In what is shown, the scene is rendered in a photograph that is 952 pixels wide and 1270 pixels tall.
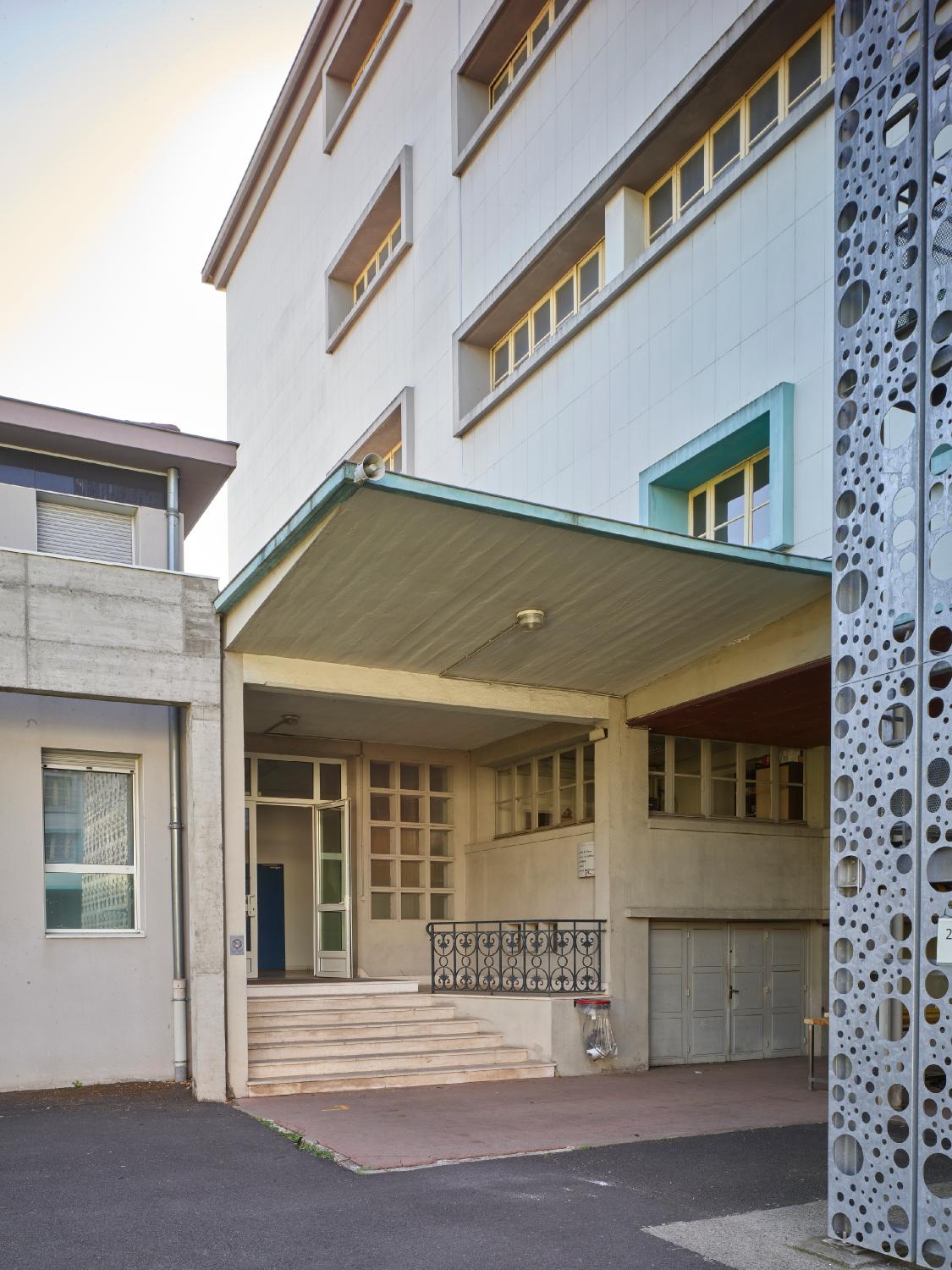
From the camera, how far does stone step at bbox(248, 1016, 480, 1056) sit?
11648mm

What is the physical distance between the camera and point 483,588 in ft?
33.1

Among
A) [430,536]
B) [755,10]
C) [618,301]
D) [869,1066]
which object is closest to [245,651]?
[430,536]

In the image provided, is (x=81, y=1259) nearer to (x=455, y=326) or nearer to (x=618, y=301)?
(x=618, y=301)

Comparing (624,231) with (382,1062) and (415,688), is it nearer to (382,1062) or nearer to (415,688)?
(415,688)

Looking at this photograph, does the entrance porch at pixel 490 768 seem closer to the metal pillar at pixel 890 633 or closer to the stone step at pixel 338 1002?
the stone step at pixel 338 1002

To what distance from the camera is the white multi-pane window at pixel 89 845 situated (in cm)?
1095

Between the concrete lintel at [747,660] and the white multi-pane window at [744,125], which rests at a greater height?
the white multi-pane window at [744,125]

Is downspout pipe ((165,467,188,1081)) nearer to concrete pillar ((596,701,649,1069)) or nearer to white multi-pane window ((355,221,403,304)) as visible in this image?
concrete pillar ((596,701,649,1069))

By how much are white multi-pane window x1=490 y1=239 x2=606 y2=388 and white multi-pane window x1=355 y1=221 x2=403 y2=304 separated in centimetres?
432

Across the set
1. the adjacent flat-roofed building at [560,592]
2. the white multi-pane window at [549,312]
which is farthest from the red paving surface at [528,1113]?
the white multi-pane window at [549,312]

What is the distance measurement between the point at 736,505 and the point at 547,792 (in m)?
5.31

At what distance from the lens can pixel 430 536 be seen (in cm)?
905

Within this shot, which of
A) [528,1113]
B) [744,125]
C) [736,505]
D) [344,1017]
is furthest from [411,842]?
[744,125]

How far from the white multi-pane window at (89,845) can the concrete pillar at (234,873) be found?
3.48ft
